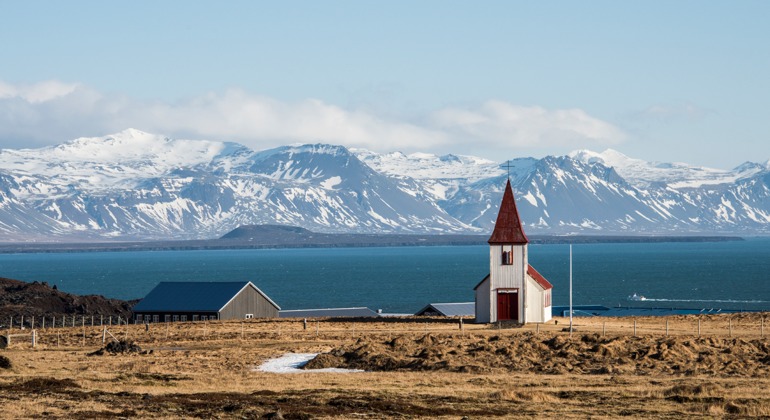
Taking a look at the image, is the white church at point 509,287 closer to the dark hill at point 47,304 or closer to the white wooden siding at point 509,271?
the white wooden siding at point 509,271

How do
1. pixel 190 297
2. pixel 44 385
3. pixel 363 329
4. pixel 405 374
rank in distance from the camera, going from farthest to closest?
1. pixel 190 297
2. pixel 363 329
3. pixel 405 374
4. pixel 44 385

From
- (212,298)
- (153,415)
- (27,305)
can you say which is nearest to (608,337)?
(153,415)

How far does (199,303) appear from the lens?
106m

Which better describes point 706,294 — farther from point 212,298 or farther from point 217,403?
point 217,403

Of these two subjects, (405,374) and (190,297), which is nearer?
(405,374)

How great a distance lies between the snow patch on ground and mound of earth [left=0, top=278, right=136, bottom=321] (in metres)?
60.0

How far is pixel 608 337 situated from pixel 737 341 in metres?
6.05

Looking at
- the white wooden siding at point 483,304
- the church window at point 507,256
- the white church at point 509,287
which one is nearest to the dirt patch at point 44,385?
the white wooden siding at point 483,304

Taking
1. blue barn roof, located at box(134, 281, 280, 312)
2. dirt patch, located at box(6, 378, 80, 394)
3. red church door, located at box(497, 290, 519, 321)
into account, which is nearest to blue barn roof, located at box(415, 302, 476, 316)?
blue barn roof, located at box(134, 281, 280, 312)

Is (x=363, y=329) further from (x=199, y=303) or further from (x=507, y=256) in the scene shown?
(x=199, y=303)

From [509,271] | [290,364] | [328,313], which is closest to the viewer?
[290,364]

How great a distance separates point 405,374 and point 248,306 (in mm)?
55738

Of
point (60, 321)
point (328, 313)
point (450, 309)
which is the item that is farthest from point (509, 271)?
point (60, 321)

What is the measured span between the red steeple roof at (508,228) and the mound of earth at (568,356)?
65.2 ft
